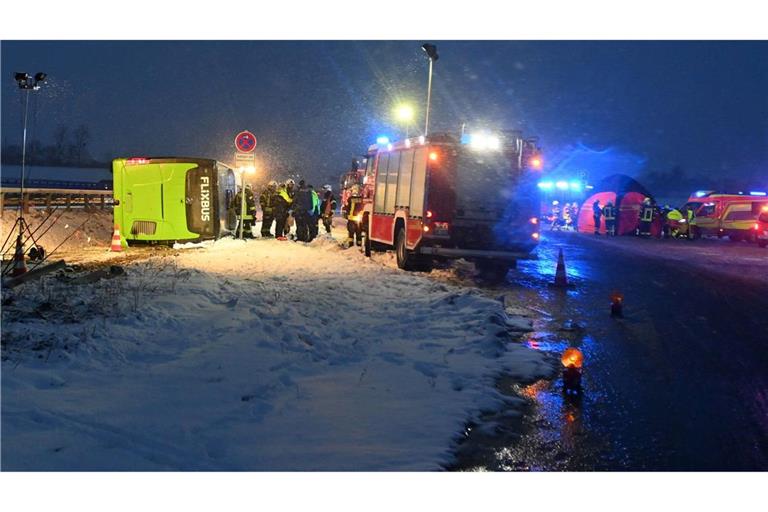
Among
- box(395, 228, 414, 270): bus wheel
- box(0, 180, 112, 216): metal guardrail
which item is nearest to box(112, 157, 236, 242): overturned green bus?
box(395, 228, 414, 270): bus wheel

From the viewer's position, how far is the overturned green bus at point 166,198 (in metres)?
16.5

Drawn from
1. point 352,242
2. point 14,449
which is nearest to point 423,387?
point 14,449

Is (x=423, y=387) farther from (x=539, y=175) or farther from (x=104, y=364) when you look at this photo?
(x=539, y=175)

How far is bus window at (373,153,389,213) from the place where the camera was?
16.5 meters

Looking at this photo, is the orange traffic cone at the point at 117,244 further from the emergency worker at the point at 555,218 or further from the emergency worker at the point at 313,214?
the emergency worker at the point at 555,218

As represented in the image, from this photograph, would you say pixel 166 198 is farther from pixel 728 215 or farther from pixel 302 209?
pixel 728 215

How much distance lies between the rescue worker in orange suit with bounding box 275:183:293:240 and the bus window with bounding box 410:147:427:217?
7172 millimetres

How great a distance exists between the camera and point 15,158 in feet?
299

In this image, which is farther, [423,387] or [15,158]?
[15,158]

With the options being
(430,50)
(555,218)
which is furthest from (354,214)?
(555,218)

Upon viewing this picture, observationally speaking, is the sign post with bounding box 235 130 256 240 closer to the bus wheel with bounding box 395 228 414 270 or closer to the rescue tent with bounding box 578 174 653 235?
the bus wheel with bounding box 395 228 414 270

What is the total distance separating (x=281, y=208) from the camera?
20906mm

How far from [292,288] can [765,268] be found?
13.6 metres

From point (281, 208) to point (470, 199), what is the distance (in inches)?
334
